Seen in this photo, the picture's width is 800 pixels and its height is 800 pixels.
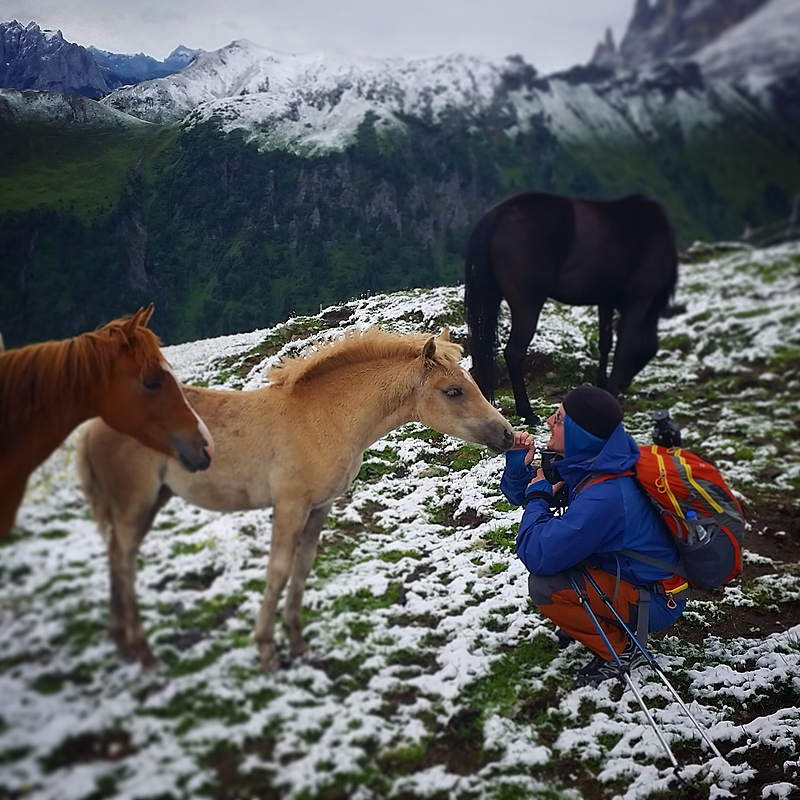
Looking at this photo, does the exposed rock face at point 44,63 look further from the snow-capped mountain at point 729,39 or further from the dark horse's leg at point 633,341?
the snow-capped mountain at point 729,39

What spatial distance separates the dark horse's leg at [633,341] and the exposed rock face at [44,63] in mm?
4469

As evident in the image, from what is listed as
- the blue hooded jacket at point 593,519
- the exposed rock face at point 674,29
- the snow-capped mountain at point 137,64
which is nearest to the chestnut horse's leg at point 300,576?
the blue hooded jacket at point 593,519

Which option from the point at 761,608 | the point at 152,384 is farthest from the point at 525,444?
the point at 761,608

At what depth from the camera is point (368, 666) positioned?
8.15 feet

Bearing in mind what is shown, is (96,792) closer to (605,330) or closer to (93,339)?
(93,339)

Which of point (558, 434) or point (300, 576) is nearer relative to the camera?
point (300, 576)

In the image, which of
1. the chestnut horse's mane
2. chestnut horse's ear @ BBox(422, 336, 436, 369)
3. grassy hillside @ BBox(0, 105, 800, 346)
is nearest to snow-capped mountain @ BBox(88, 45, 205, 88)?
grassy hillside @ BBox(0, 105, 800, 346)

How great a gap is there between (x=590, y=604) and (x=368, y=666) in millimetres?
2187

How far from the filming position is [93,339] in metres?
1.85

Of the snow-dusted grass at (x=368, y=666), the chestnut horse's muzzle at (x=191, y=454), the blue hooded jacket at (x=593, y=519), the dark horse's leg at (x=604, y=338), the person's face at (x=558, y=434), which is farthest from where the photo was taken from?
the dark horse's leg at (x=604, y=338)

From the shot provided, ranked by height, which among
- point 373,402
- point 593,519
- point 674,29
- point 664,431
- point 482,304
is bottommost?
point 593,519

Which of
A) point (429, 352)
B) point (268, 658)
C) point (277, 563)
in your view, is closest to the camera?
point (268, 658)

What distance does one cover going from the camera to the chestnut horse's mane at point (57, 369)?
5.79ft

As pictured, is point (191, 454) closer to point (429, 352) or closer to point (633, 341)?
point (429, 352)
